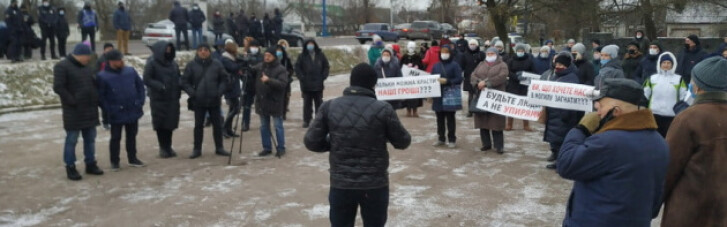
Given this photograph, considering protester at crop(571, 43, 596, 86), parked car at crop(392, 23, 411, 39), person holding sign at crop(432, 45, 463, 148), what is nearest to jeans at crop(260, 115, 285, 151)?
person holding sign at crop(432, 45, 463, 148)

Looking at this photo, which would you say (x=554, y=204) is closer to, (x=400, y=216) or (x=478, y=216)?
(x=478, y=216)

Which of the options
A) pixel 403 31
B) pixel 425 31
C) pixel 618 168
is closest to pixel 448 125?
pixel 618 168

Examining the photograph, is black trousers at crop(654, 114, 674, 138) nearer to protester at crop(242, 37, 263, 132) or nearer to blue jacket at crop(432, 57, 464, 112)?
blue jacket at crop(432, 57, 464, 112)

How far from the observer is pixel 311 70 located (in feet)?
38.6

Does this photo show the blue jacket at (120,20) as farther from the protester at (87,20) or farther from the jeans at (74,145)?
the jeans at (74,145)

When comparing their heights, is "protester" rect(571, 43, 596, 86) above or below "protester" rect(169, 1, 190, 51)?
below

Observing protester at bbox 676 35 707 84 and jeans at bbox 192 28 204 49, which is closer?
protester at bbox 676 35 707 84

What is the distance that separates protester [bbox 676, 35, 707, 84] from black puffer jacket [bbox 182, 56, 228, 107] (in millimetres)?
8260

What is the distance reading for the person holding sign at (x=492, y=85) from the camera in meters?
9.75

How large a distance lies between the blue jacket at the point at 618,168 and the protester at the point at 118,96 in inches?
250

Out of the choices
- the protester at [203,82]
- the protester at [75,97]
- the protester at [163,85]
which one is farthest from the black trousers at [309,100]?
the protester at [75,97]

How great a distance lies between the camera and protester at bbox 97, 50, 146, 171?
27.4 feet

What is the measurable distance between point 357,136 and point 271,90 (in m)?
5.01

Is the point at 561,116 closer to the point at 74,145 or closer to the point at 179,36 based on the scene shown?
the point at 74,145
